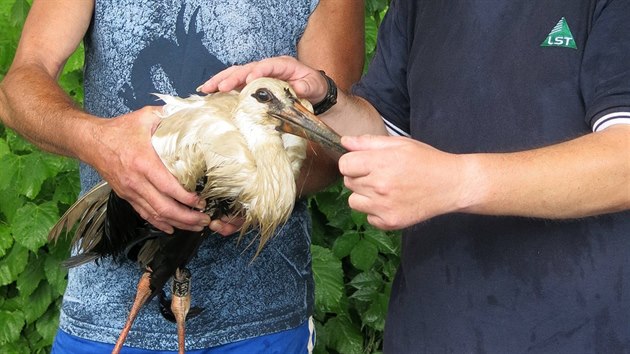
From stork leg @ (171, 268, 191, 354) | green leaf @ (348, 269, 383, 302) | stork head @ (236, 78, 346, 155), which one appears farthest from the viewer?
green leaf @ (348, 269, 383, 302)

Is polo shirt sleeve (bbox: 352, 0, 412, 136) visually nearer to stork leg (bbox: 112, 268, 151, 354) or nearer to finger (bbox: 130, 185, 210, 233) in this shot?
finger (bbox: 130, 185, 210, 233)

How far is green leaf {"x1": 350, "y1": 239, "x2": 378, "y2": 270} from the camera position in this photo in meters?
3.72

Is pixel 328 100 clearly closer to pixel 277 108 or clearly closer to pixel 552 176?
pixel 277 108

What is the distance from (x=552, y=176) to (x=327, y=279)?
2035mm

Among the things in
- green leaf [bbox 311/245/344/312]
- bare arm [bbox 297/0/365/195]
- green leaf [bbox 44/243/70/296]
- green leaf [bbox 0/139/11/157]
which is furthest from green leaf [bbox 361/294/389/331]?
green leaf [bbox 0/139/11/157]

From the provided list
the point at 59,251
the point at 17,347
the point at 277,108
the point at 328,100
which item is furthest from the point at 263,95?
the point at 17,347

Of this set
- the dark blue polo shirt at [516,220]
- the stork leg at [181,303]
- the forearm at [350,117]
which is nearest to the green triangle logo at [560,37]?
the dark blue polo shirt at [516,220]

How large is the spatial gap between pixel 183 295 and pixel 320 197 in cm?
157

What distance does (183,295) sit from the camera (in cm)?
238

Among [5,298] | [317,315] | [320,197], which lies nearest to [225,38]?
[320,197]

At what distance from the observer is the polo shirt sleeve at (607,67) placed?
5.76 feet

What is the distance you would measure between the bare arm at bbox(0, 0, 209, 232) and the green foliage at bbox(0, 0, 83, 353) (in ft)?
3.36

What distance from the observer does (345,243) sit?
3.80m

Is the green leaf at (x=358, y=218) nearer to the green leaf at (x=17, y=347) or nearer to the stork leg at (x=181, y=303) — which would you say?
the stork leg at (x=181, y=303)
